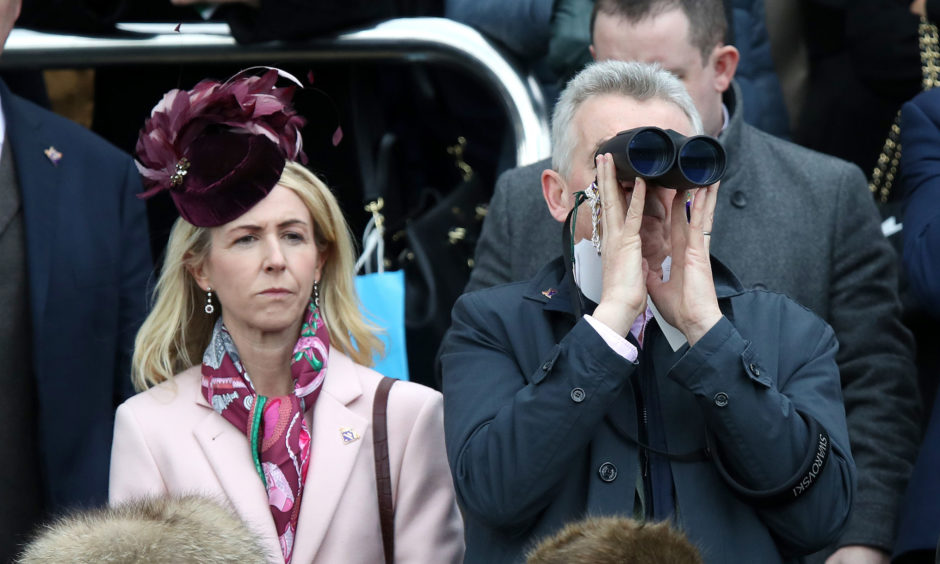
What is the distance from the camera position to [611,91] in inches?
122

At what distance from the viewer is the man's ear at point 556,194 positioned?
3.15 m

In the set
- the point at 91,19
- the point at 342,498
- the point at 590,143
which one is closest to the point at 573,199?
the point at 590,143

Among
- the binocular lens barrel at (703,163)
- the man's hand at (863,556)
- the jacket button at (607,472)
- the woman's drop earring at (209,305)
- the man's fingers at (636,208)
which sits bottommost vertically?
the man's hand at (863,556)

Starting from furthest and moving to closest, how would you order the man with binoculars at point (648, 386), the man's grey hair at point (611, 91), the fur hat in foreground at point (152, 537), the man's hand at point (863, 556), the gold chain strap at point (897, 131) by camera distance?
the gold chain strap at point (897, 131), the man's hand at point (863, 556), the man's grey hair at point (611, 91), the man with binoculars at point (648, 386), the fur hat in foreground at point (152, 537)

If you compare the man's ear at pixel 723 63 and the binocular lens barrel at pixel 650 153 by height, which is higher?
the man's ear at pixel 723 63

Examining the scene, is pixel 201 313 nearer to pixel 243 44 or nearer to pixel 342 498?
pixel 342 498

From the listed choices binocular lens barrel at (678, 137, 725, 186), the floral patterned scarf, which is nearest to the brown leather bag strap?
the floral patterned scarf

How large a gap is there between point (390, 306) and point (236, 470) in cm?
101

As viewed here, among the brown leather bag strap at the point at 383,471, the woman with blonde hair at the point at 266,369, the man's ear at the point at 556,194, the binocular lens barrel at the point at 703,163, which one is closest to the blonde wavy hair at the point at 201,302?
the woman with blonde hair at the point at 266,369

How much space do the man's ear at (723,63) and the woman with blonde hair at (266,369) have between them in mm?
1108

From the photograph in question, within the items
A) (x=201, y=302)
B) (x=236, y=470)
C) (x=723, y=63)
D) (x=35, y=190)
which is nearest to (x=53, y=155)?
(x=35, y=190)

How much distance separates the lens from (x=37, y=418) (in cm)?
388

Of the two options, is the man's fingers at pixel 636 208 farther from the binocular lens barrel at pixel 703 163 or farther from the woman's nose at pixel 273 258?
the woman's nose at pixel 273 258

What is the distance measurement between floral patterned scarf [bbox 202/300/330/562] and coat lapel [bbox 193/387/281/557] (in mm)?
Answer: 17
